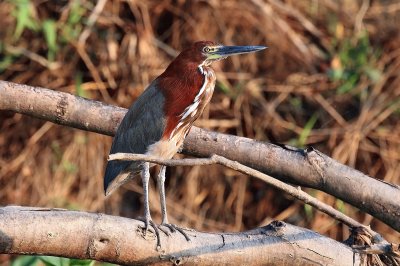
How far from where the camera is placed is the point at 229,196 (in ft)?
15.2

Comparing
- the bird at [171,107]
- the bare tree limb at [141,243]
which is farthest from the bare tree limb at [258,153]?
the bare tree limb at [141,243]

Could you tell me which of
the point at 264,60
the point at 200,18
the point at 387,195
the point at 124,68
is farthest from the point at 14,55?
the point at 387,195

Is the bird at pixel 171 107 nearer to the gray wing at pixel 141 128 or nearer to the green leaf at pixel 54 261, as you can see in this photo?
the gray wing at pixel 141 128

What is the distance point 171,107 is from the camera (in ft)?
9.39

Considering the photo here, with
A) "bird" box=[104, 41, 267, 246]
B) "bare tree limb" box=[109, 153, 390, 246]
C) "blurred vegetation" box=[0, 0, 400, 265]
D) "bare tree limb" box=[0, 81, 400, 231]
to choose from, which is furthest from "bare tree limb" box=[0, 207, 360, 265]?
"blurred vegetation" box=[0, 0, 400, 265]

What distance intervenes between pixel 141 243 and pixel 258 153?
0.60 metres

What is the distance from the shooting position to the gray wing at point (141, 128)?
289cm

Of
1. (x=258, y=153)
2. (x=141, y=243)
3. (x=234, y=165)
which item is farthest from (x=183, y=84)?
(x=234, y=165)

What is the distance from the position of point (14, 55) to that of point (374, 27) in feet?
6.68

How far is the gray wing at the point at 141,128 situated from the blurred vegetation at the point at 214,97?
4.95 feet

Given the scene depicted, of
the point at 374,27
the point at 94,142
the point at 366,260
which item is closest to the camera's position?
the point at 366,260

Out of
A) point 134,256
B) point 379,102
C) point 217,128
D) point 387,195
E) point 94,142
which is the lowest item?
point 134,256

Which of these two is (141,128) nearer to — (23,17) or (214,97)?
(23,17)

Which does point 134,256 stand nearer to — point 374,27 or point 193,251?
point 193,251
